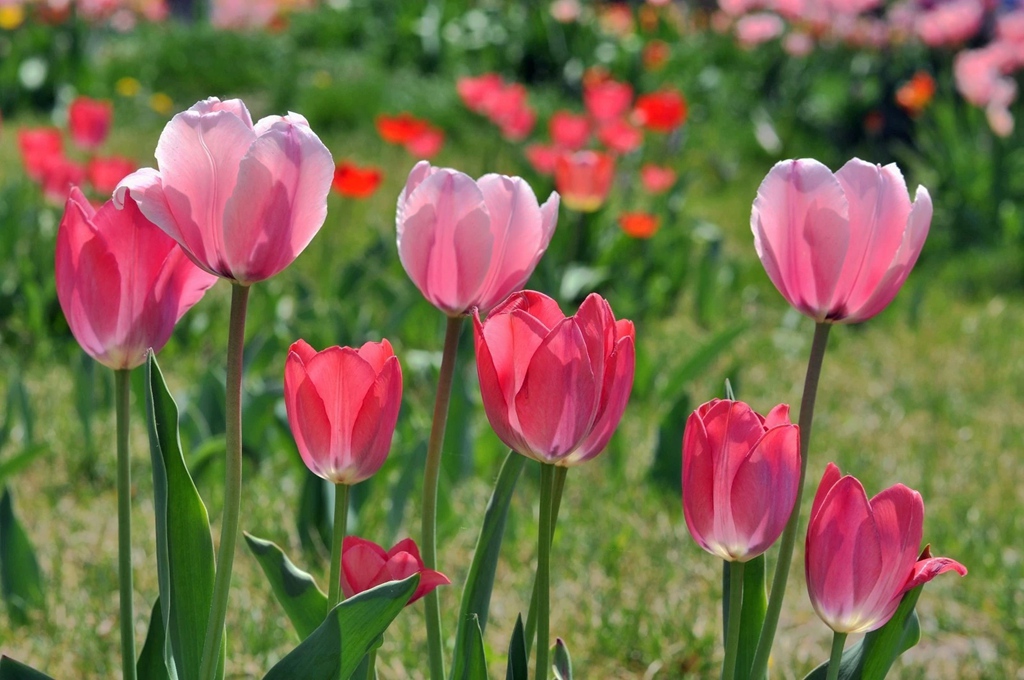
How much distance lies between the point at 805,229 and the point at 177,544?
59 centimetres

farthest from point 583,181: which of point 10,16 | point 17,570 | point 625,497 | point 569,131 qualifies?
point 10,16

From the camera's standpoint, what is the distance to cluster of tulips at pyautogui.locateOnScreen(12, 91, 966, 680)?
34.6 inches

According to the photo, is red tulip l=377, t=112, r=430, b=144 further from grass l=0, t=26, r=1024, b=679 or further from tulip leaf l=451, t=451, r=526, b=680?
tulip leaf l=451, t=451, r=526, b=680

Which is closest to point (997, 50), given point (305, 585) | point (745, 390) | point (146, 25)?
point (745, 390)

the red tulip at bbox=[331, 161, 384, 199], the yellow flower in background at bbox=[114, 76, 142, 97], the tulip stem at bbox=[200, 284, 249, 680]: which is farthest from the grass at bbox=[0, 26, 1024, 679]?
the yellow flower in background at bbox=[114, 76, 142, 97]

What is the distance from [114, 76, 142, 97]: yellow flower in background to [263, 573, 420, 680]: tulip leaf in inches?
244

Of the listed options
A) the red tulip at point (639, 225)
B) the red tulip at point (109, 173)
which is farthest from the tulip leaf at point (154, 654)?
the red tulip at point (639, 225)

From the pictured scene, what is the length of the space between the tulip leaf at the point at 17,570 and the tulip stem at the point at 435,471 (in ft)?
3.00

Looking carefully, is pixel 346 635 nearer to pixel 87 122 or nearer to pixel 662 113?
pixel 87 122

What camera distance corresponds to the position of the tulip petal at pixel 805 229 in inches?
37.0

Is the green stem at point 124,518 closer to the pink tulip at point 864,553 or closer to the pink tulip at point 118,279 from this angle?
the pink tulip at point 118,279

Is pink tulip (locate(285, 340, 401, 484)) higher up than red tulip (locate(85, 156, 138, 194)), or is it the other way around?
red tulip (locate(85, 156, 138, 194))

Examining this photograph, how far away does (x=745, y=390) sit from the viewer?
3252 mm

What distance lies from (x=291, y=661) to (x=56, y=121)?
5768mm
